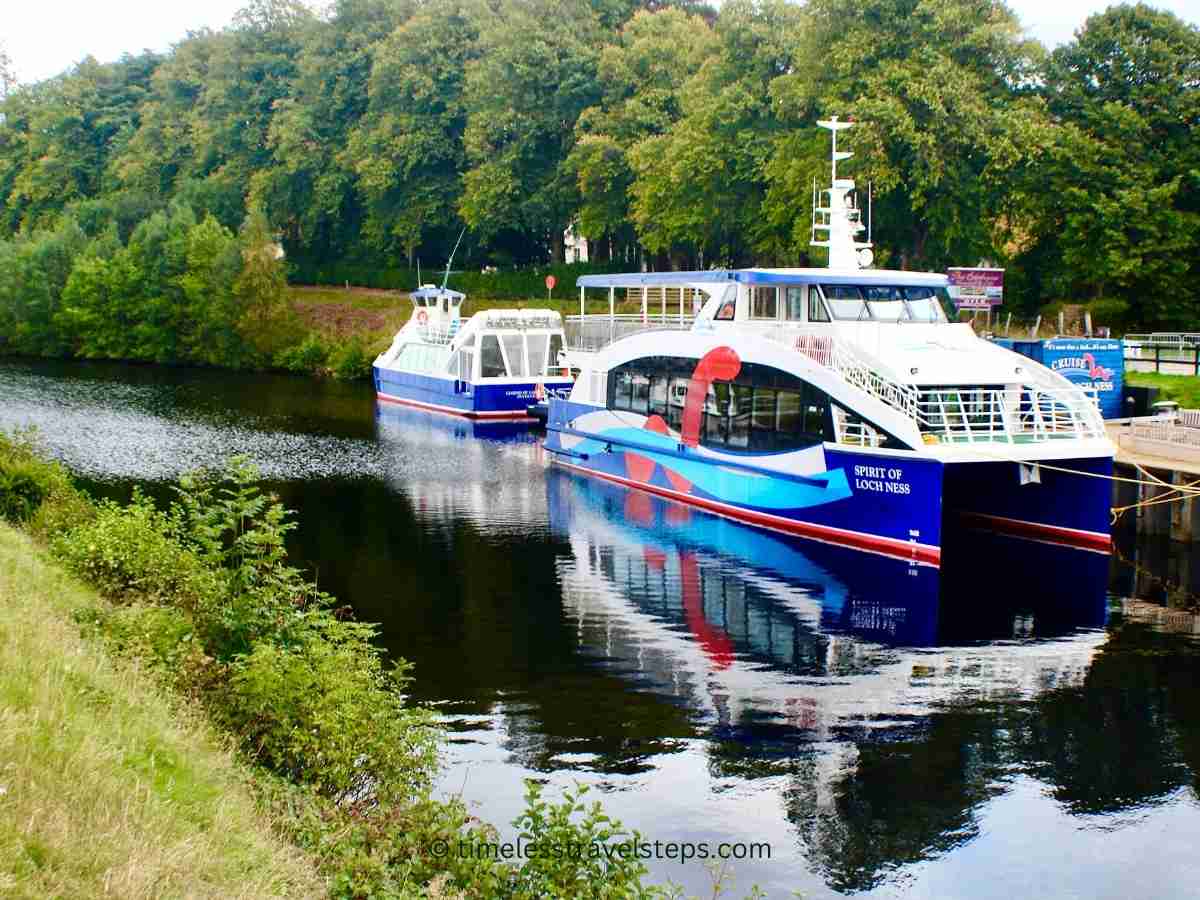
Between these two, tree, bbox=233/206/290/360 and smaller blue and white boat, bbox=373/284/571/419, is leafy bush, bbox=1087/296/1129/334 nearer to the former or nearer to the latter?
smaller blue and white boat, bbox=373/284/571/419

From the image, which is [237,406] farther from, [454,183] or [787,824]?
[787,824]

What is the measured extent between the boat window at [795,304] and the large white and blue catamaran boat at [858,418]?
0.04 m

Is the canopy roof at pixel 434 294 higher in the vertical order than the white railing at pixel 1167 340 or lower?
higher

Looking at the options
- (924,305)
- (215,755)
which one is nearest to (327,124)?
(924,305)

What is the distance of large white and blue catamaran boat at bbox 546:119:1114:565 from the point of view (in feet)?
81.1

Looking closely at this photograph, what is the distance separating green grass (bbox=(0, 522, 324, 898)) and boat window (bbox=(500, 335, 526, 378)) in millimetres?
39489

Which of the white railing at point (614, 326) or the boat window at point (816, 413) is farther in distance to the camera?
the white railing at point (614, 326)

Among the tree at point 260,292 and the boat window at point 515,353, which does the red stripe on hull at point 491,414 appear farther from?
the tree at point 260,292

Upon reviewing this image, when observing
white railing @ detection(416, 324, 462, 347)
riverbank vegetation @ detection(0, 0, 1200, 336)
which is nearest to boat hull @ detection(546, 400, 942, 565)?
riverbank vegetation @ detection(0, 0, 1200, 336)

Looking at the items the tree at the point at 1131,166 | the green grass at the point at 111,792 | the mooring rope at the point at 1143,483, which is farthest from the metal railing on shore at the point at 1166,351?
the green grass at the point at 111,792

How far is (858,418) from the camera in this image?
2569 cm

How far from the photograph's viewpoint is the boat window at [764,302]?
29.0 meters

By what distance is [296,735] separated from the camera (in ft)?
38.5

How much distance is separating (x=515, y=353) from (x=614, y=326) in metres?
15.9
